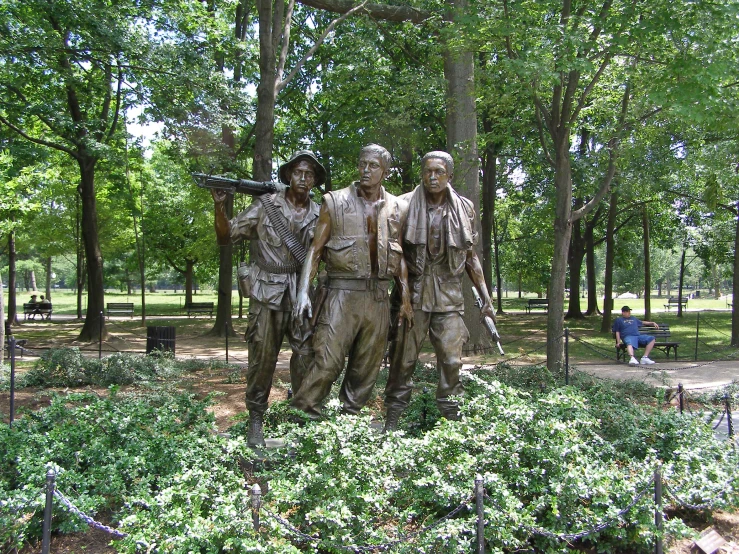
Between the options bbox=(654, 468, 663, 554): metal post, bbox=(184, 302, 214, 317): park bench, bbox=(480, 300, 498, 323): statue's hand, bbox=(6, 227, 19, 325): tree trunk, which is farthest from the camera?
bbox=(184, 302, 214, 317): park bench

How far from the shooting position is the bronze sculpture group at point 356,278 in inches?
197

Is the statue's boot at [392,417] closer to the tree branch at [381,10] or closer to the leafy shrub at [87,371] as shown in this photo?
the leafy shrub at [87,371]

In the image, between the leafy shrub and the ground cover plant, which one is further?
the leafy shrub

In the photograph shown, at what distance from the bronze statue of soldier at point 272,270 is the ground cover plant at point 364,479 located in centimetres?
56

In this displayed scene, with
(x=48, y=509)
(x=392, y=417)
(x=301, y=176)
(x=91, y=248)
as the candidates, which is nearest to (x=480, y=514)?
(x=392, y=417)


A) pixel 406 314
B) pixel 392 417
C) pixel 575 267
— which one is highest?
pixel 575 267

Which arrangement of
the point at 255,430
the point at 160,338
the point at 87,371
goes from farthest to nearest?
the point at 160,338
the point at 87,371
the point at 255,430

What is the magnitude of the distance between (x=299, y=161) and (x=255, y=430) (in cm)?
226

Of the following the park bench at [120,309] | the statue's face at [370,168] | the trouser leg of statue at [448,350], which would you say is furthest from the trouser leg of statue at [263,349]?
the park bench at [120,309]

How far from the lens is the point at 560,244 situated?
9.11 m

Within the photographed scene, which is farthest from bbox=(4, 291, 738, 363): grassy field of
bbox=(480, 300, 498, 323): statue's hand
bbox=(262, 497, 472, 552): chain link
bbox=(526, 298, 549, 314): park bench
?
bbox=(262, 497, 472, 552): chain link

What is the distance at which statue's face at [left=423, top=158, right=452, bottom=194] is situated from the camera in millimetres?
5184

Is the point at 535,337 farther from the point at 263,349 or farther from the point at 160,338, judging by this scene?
the point at 263,349

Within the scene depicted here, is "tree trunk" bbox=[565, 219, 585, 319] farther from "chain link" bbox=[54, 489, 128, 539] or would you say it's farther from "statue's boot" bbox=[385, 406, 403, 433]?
"chain link" bbox=[54, 489, 128, 539]
